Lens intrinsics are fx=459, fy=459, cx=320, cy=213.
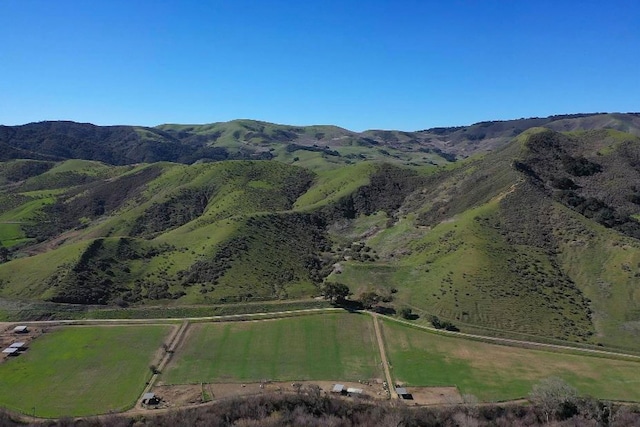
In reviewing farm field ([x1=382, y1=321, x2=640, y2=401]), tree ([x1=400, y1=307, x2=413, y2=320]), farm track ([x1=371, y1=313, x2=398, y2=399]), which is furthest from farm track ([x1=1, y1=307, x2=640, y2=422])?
tree ([x1=400, y1=307, x2=413, y2=320])

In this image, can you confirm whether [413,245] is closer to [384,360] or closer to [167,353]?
[384,360]

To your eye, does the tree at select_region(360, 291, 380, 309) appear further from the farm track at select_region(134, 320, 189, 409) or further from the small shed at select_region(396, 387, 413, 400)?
the farm track at select_region(134, 320, 189, 409)

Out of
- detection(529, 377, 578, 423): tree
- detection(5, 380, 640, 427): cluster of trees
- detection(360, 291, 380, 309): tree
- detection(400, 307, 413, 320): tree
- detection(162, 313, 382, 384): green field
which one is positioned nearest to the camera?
detection(5, 380, 640, 427): cluster of trees

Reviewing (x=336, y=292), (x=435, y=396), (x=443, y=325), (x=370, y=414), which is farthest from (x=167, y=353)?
(x=443, y=325)

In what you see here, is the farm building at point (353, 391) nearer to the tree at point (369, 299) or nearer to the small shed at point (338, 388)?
the small shed at point (338, 388)

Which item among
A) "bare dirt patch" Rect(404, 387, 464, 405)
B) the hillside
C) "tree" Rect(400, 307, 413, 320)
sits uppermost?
the hillside

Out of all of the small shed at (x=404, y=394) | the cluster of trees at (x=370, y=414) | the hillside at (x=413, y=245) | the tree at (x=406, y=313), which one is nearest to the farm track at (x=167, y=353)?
the cluster of trees at (x=370, y=414)
